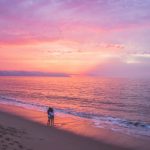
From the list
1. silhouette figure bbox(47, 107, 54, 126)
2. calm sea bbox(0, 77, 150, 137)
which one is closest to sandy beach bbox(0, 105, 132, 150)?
silhouette figure bbox(47, 107, 54, 126)

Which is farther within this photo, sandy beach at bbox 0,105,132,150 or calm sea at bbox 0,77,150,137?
calm sea at bbox 0,77,150,137

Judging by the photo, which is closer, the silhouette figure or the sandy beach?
the sandy beach

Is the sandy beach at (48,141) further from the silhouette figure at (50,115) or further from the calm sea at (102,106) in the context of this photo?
the calm sea at (102,106)

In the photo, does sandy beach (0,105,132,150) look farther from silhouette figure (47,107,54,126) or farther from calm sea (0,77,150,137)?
calm sea (0,77,150,137)

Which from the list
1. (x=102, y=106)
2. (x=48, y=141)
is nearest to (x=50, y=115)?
(x=48, y=141)

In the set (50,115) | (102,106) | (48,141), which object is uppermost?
(50,115)

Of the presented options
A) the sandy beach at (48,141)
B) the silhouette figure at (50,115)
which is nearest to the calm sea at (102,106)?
the silhouette figure at (50,115)

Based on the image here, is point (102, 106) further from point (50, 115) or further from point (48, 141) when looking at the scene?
point (48, 141)

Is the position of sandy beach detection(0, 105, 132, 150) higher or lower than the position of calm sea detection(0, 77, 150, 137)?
higher

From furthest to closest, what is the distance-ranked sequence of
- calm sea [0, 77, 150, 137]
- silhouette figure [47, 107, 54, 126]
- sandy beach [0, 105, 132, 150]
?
calm sea [0, 77, 150, 137]
silhouette figure [47, 107, 54, 126]
sandy beach [0, 105, 132, 150]

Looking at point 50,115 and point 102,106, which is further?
point 102,106

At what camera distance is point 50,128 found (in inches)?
961

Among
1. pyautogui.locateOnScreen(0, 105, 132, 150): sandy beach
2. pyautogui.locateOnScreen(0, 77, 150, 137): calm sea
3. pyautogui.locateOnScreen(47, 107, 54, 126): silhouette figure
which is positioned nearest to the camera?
pyautogui.locateOnScreen(0, 105, 132, 150): sandy beach

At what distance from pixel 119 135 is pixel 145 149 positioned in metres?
4.41
